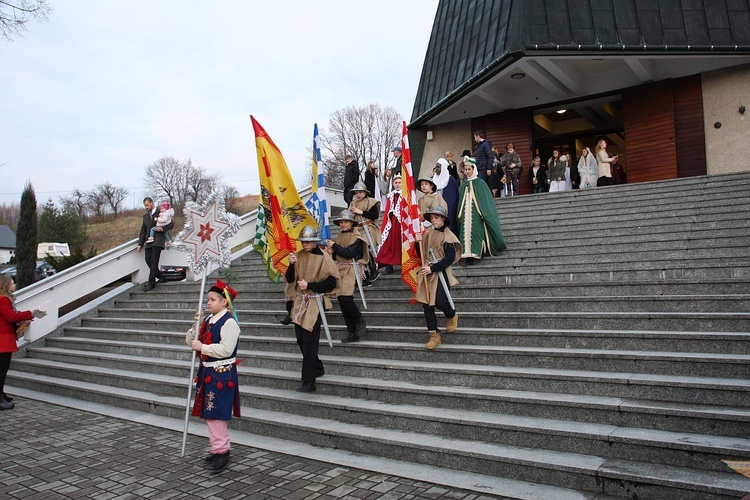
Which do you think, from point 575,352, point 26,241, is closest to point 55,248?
point 26,241

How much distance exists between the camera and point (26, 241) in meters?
18.2

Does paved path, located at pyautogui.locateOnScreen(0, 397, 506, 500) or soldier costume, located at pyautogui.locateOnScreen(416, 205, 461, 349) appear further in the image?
soldier costume, located at pyautogui.locateOnScreen(416, 205, 461, 349)

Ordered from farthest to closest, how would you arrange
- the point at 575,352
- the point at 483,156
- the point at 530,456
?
the point at 483,156
the point at 575,352
the point at 530,456

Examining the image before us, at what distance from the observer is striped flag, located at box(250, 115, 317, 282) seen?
7.30 metres

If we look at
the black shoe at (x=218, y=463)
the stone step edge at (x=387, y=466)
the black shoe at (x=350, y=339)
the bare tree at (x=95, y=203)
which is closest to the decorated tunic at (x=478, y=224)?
the black shoe at (x=350, y=339)

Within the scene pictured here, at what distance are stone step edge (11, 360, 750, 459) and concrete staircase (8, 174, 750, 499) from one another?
19mm

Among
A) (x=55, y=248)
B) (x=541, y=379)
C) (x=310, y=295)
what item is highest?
(x=55, y=248)

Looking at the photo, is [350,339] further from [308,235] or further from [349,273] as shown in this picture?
[308,235]

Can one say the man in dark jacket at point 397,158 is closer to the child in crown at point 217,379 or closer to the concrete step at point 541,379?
the concrete step at point 541,379

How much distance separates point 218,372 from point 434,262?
3090 mm

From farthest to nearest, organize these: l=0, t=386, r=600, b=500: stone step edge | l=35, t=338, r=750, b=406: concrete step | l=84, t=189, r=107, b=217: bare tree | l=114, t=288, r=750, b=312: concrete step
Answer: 1. l=84, t=189, r=107, b=217: bare tree
2. l=114, t=288, r=750, b=312: concrete step
3. l=35, t=338, r=750, b=406: concrete step
4. l=0, t=386, r=600, b=500: stone step edge

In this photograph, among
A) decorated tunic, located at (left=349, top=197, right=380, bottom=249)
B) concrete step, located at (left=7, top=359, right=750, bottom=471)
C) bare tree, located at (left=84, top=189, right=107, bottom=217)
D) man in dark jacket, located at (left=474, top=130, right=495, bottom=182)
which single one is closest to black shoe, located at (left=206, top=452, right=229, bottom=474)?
concrete step, located at (left=7, top=359, right=750, bottom=471)

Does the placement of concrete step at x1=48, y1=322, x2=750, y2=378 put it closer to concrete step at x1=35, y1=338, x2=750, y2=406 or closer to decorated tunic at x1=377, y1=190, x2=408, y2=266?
concrete step at x1=35, y1=338, x2=750, y2=406

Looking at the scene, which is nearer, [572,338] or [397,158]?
[572,338]
